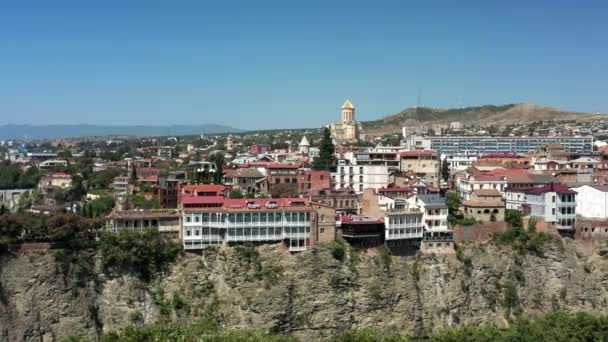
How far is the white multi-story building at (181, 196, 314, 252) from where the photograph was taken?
44750 millimetres

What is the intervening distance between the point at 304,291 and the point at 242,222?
5944 mm

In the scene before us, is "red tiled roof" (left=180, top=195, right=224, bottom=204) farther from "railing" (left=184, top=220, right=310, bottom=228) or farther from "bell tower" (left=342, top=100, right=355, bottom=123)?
"bell tower" (left=342, top=100, right=355, bottom=123)

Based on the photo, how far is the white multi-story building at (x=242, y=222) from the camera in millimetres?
44750

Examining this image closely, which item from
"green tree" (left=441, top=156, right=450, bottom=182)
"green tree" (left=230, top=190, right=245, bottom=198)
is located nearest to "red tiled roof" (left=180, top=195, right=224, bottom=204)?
"green tree" (left=230, top=190, right=245, bottom=198)

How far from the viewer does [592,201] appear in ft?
178

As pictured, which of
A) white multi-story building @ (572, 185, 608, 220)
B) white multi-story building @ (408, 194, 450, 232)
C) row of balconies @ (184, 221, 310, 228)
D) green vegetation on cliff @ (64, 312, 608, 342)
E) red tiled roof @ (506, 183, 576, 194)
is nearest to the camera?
green vegetation on cliff @ (64, 312, 608, 342)

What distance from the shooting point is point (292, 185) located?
185ft

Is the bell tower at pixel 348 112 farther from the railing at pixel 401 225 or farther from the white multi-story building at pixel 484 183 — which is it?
the railing at pixel 401 225

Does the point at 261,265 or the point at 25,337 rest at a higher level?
the point at 261,265

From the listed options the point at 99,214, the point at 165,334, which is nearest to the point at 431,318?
the point at 165,334

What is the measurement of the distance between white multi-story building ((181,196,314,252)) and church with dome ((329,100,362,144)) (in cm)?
7696

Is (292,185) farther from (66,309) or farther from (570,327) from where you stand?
(570,327)

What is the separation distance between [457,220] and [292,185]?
13.3 m

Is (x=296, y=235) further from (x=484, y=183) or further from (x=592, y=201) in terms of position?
(x=592, y=201)
